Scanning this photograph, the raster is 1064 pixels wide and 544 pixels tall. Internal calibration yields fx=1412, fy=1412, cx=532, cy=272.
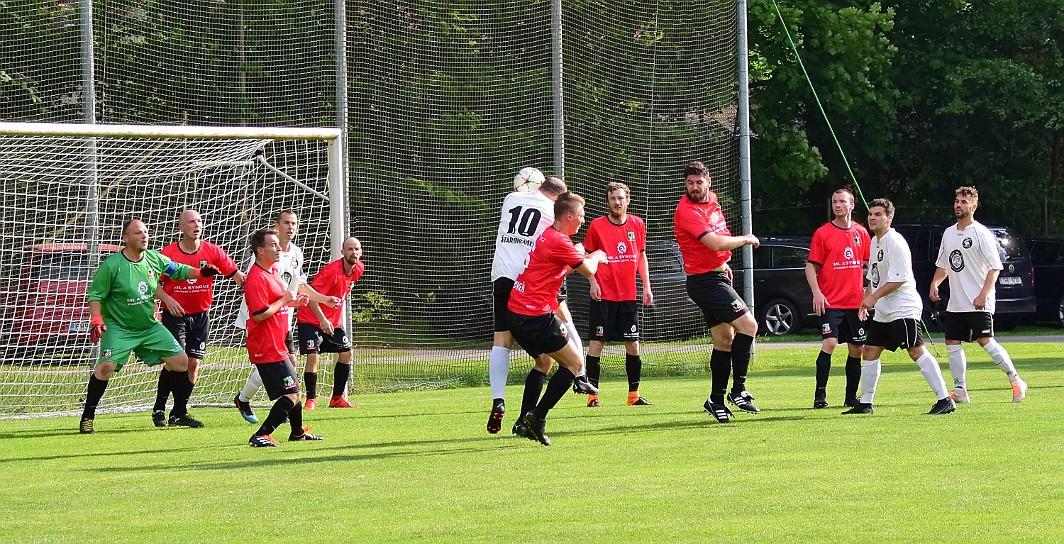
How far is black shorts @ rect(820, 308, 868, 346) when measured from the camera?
40.3ft

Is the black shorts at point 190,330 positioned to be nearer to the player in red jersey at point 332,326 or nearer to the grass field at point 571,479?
the grass field at point 571,479

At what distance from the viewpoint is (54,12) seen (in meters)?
16.9

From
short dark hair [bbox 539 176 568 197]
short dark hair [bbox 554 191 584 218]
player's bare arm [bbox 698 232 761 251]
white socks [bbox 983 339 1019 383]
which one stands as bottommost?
white socks [bbox 983 339 1019 383]

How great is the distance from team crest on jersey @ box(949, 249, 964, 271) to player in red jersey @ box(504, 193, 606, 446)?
4.38 m

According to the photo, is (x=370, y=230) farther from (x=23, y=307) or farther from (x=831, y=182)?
(x=831, y=182)

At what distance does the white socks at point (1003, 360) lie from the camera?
12180 mm

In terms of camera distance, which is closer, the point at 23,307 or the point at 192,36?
the point at 23,307

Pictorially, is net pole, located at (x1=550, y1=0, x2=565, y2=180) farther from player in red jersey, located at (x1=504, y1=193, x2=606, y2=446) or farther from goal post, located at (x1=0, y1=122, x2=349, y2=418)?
player in red jersey, located at (x1=504, y1=193, x2=606, y2=446)

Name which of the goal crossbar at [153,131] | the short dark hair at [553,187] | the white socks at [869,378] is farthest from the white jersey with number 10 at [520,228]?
the goal crossbar at [153,131]

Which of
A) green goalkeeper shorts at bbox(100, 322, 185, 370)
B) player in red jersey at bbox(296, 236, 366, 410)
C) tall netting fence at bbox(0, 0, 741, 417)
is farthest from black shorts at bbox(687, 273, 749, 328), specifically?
tall netting fence at bbox(0, 0, 741, 417)

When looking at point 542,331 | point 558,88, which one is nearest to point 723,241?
point 542,331

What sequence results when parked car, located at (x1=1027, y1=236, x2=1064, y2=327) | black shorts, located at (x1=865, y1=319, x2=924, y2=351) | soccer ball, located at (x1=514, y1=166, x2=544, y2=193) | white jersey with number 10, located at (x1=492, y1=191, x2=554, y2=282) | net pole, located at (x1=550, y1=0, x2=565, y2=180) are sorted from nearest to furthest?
1. black shorts, located at (x1=865, y1=319, x2=924, y2=351)
2. white jersey with number 10, located at (x1=492, y1=191, x2=554, y2=282)
3. soccer ball, located at (x1=514, y1=166, x2=544, y2=193)
4. net pole, located at (x1=550, y1=0, x2=565, y2=180)
5. parked car, located at (x1=1027, y1=236, x2=1064, y2=327)

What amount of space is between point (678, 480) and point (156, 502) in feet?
9.12

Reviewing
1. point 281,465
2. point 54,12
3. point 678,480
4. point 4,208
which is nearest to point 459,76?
point 54,12
